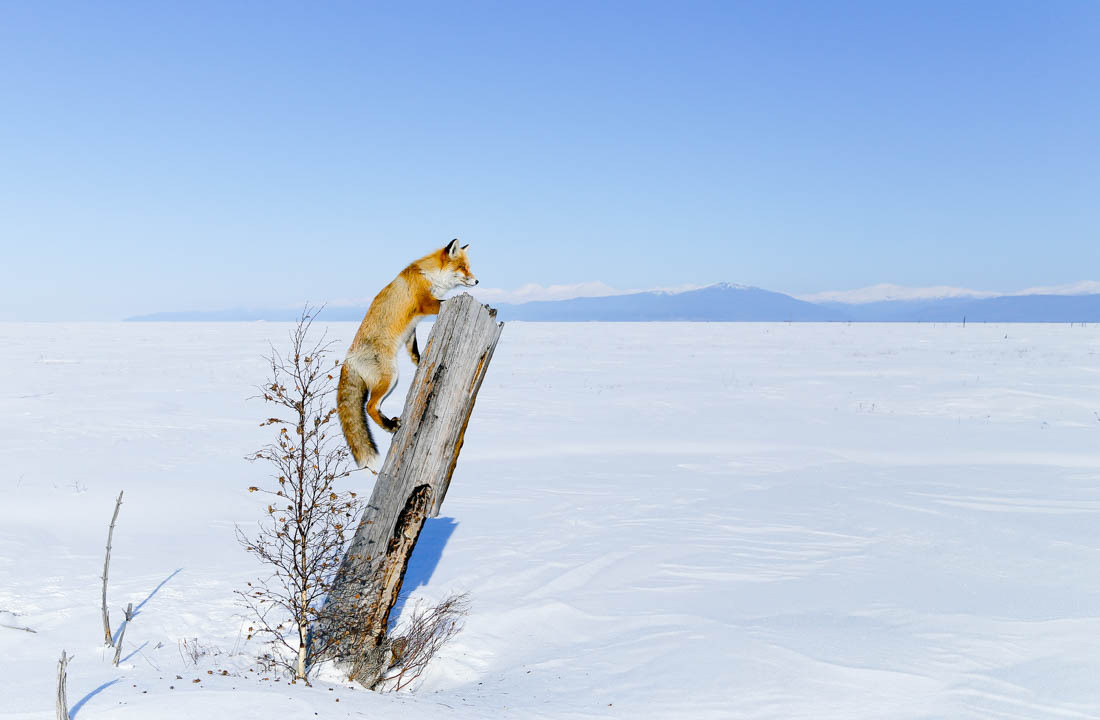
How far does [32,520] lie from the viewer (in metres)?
8.02

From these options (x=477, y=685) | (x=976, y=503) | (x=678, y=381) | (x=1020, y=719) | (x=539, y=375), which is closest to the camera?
(x=1020, y=719)

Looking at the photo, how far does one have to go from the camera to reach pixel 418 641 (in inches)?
227

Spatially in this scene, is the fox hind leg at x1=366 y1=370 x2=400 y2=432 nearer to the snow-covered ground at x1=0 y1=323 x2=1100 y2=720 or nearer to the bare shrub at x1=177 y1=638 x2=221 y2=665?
the snow-covered ground at x1=0 y1=323 x2=1100 y2=720

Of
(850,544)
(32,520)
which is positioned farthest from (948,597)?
(32,520)

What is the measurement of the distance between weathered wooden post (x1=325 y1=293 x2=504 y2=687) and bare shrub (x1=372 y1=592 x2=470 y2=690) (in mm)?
132

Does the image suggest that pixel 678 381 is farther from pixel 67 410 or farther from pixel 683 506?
pixel 67 410

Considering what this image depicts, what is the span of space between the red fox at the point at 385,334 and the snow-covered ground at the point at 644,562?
1.77 m

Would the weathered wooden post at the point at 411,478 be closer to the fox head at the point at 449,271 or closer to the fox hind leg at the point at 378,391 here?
the fox head at the point at 449,271

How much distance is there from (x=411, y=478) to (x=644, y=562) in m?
3.54

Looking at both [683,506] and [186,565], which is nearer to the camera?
[186,565]

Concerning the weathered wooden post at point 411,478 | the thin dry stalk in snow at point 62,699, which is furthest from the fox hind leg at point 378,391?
the thin dry stalk in snow at point 62,699

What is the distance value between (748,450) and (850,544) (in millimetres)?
5513

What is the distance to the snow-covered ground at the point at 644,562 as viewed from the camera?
187 inches

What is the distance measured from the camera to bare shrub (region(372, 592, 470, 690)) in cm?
547
